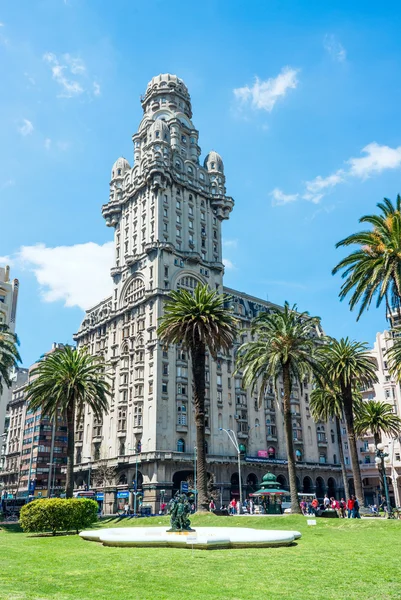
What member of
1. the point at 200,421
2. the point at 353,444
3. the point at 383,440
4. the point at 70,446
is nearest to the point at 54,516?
the point at 200,421

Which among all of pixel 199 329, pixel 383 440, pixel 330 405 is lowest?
pixel 383 440

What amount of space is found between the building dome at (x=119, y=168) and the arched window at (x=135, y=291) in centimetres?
2486

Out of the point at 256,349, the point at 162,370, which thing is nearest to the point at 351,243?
the point at 256,349

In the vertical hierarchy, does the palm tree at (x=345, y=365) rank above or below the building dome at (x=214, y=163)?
below

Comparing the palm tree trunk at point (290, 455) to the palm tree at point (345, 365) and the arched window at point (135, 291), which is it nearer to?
the palm tree at point (345, 365)

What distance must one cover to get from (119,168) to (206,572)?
94855mm

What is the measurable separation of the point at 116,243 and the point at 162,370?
100 ft

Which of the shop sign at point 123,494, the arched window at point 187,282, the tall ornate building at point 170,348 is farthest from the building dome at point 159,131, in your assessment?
the shop sign at point 123,494

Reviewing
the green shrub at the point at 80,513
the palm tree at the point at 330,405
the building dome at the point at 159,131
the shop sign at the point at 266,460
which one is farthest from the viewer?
the building dome at the point at 159,131

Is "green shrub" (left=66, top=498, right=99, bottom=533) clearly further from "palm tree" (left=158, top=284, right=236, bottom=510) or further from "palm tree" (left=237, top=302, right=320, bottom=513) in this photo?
"palm tree" (left=237, top=302, right=320, bottom=513)

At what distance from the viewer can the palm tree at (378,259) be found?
3111 cm

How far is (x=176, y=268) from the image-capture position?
86.6 metres

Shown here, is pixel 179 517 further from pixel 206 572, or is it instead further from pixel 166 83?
pixel 166 83

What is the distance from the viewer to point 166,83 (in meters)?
106
